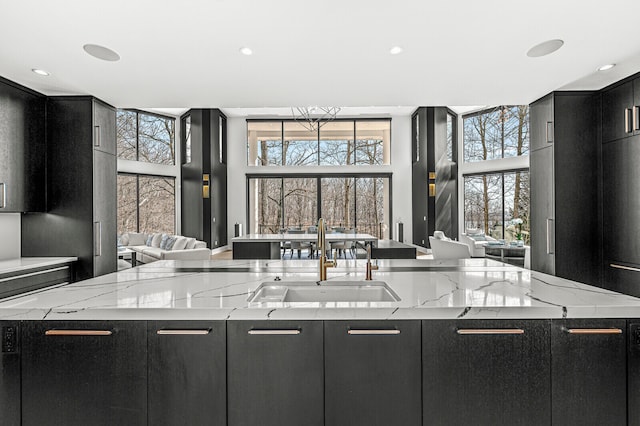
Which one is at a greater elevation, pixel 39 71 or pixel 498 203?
pixel 39 71

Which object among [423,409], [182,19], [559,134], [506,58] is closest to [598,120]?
[559,134]

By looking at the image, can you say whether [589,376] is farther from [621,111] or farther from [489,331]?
[621,111]

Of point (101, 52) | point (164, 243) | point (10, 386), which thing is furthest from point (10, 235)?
point (164, 243)

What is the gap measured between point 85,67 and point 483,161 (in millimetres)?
8741

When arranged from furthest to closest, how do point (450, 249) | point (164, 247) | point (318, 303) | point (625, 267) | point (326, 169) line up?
point (326, 169)
point (164, 247)
point (450, 249)
point (625, 267)
point (318, 303)

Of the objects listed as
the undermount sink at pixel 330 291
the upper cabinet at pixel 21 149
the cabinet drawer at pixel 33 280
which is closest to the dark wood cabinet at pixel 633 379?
the undermount sink at pixel 330 291

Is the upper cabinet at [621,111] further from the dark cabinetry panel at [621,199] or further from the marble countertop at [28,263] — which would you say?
the marble countertop at [28,263]

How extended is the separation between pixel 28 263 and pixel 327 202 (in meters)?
8.08

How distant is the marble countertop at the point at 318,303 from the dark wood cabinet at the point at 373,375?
0.07 m

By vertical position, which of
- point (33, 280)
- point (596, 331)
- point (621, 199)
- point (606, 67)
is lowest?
point (33, 280)

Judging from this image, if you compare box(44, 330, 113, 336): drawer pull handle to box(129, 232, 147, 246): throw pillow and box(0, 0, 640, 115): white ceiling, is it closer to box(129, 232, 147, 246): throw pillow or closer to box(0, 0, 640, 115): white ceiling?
box(0, 0, 640, 115): white ceiling

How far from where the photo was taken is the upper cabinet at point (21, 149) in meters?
3.05

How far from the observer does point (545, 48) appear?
2527 mm

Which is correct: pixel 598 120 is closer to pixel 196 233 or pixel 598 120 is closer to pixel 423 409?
pixel 423 409
